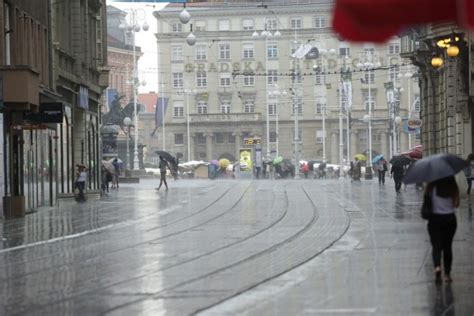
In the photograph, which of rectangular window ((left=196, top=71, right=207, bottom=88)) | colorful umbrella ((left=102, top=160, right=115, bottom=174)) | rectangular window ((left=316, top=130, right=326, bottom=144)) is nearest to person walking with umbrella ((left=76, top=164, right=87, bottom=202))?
colorful umbrella ((left=102, top=160, right=115, bottom=174))

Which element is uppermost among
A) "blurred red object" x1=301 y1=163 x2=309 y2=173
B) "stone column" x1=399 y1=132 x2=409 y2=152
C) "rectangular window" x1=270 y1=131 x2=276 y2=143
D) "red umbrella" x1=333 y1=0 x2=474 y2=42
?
"rectangular window" x1=270 y1=131 x2=276 y2=143

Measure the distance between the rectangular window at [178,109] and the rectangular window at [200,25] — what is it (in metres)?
17.8

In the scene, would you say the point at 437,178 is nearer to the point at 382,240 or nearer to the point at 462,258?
the point at 462,258

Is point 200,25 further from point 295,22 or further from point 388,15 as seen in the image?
point 388,15

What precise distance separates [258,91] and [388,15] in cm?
12618

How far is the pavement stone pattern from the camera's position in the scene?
41.0 feet

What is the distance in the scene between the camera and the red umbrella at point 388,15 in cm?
239

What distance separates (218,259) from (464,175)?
18228 mm

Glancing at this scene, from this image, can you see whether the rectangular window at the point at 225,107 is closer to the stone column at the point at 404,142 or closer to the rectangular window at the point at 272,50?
the rectangular window at the point at 272,50

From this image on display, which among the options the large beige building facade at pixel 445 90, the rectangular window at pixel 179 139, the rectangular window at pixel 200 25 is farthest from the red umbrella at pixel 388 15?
the rectangular window at pixel 179 139

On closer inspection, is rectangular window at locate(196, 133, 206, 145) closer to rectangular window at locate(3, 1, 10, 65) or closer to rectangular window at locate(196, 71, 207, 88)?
rectangular window at locate(196, 71, 207, 88)

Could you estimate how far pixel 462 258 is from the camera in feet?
58.7

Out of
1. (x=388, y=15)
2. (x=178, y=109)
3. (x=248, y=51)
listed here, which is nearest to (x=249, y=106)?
(x=178, y=109)

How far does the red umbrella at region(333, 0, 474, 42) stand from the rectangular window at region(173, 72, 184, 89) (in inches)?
4798
